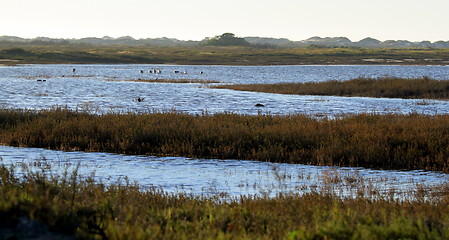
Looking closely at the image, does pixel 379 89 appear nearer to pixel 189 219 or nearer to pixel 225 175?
pixel 225 175

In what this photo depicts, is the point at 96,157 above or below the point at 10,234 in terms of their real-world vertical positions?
below

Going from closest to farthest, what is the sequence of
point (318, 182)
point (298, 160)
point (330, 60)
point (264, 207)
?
point (264, 207), point (318, 182), point (298, 160), point (330, 60)

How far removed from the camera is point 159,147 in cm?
1995

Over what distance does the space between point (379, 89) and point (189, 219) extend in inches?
1590

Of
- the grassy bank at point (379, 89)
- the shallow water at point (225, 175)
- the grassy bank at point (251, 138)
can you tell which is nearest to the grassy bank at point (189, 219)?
the shallow water at point (225, 175)

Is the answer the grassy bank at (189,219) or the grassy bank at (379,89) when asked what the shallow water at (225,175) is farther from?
the grassy bank at (379,89)

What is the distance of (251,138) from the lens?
19859 mm

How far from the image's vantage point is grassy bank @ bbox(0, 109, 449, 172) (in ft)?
58.0

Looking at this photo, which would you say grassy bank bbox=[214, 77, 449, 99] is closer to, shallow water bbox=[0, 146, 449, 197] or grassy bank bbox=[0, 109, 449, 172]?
grassy bank bbox=[0, 109, 449, 172]

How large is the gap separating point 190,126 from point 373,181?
29.0 ft

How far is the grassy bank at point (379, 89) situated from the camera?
45.1m

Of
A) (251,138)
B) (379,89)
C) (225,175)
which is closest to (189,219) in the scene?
(225,175)

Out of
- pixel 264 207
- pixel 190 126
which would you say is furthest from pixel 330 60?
pixel 264 207

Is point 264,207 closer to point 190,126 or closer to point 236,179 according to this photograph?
point 236,179
